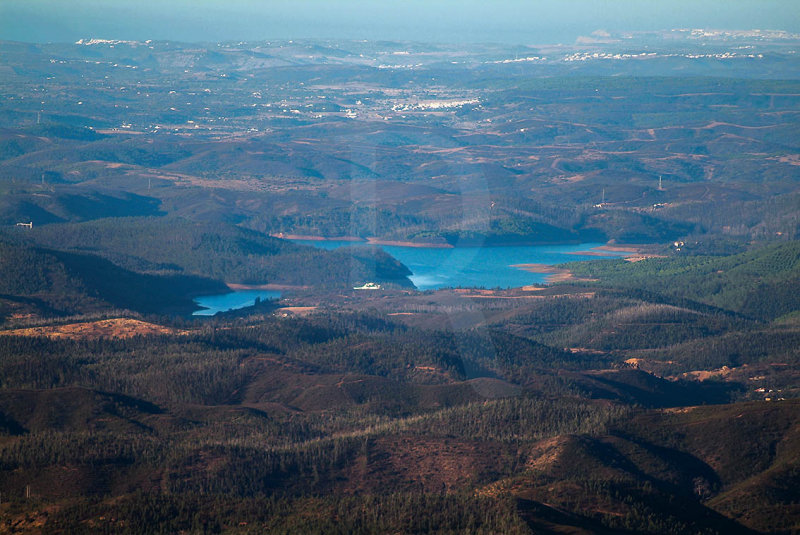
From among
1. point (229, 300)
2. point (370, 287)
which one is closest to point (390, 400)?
point (229, 300)

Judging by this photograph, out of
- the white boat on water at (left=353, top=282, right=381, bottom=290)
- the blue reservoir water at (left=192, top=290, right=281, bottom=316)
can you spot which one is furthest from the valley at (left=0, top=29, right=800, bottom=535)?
the white boat on water at (left=353, top=282, right=381, bottom=290)

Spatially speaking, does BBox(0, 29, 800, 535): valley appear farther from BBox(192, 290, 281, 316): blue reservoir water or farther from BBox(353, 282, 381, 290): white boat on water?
BBox(353, 282, 381, 290): white boat on water

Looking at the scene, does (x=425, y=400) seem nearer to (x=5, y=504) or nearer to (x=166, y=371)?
(x=166, y=371)

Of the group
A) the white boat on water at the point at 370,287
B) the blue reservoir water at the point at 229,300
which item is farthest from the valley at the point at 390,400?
the white boat on water at the point at 370,287

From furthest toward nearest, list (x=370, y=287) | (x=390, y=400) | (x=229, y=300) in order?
(x=370, y=287), (x=229, y=300), (x=390, y=400)

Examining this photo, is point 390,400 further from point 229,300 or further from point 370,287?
point 370,287

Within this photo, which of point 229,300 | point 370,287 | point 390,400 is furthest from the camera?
point 370,287

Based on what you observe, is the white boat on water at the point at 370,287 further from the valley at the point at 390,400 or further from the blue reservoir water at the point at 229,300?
the blue reservoir water at the point at 229,300

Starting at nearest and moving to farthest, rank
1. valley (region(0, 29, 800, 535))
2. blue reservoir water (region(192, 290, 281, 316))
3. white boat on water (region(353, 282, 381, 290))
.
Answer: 1. valley (region(0, 29, 800, 535))
2. blue reservoir water (region(192, 290, 281, 316))
3. white boat on water (region(353, 282, 381, 290))
